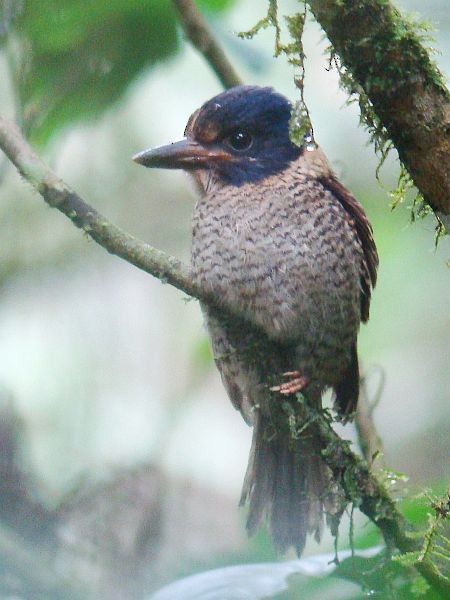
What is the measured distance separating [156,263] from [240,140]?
0.84 metres

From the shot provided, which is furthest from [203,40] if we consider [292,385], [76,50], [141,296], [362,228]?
[141,296]

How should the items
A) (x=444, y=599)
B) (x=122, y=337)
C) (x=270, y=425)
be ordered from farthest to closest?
(x=122, y=337) → (x=270, y=425) → (x=444, y=599)

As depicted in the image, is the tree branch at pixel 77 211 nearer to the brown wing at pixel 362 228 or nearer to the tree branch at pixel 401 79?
the tree branch at pixel 401 79

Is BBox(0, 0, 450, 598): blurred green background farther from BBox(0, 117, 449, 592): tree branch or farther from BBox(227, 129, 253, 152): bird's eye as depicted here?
BBox(0, 117, 449, 592): tree branch

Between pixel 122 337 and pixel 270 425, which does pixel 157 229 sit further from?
pixel 270 425

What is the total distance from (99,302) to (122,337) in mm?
254

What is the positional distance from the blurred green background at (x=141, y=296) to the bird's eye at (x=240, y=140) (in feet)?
0.79

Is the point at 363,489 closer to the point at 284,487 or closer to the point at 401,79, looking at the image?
the point at 284,487

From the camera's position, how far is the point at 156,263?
191 centimetres

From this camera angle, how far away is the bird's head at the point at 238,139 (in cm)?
258

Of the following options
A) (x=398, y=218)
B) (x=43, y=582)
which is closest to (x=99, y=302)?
(x=398, y=218)

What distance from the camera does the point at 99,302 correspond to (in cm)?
373

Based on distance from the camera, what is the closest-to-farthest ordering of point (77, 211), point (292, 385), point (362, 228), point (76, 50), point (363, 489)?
1. point (77, 211)
2. point (363, 489)
3. point (292, 385)
4. point (362, 228)
5. point (76, 50)

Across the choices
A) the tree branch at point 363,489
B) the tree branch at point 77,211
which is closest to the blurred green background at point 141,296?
the tree branch at point 363,489
